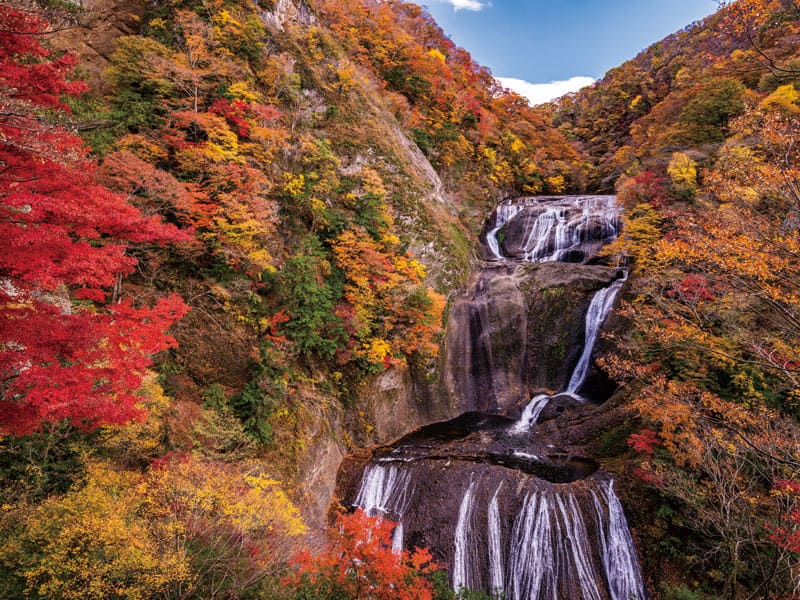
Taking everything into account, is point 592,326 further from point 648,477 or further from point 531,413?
point 648,477

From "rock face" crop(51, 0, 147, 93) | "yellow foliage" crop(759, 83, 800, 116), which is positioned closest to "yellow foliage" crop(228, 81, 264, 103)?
"rock face" crop(51, 0, 147, 93)

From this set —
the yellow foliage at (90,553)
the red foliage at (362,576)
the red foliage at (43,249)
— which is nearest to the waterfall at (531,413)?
the red foliage at (362,576)

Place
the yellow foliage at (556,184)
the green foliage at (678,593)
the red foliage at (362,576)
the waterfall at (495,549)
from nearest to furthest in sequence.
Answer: the red foliage at (362,576)
the green foliage at (678,593)
the waterfall at (495,549)
the yellow foliage at (556,184)

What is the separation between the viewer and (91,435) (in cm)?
699

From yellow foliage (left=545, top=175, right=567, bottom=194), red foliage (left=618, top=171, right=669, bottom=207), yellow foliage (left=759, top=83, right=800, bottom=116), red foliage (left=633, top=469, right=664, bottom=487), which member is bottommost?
red foliage (left=633, top=469, right=664, bottom=487)

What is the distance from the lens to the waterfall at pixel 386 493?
11.3m

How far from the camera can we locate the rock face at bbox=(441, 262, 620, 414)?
17.8 metres

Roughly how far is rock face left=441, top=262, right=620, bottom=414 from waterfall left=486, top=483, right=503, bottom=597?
7.02m

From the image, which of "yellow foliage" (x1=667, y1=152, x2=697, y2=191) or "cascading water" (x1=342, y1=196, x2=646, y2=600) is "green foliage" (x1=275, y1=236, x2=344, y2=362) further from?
"yellow foliage" (x1=667, y1=152, x2=697, y2=191)

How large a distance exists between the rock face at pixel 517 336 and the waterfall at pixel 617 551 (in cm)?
742

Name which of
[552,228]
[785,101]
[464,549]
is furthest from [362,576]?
[785,101]

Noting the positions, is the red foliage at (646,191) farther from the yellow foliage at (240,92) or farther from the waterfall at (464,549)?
the yellow foliage at (240,92)

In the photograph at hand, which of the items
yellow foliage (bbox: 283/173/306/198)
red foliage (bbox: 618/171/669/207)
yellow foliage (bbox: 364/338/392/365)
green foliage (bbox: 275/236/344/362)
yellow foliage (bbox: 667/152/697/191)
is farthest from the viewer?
red foliage (bbox: 618/171/669/207)

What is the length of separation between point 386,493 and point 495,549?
385 cm
